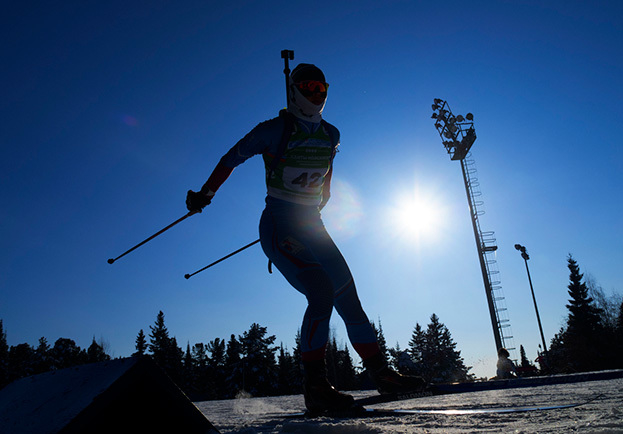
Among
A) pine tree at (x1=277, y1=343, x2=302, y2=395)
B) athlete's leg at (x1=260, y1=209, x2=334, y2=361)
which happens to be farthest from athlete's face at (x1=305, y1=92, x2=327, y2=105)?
pine tree at (x1=277, y1=343, x2=302, y2=395)

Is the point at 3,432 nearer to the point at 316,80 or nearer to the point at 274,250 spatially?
the point at 274,250

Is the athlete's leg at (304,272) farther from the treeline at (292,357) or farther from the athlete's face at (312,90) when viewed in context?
the treeline at (292,357)

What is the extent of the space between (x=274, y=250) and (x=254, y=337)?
152 feet

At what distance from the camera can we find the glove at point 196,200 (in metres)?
3.14

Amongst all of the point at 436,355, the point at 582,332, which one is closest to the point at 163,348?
the point at 436,355

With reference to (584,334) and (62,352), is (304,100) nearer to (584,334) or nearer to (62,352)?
(584,334)

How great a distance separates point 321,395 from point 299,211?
132 cm

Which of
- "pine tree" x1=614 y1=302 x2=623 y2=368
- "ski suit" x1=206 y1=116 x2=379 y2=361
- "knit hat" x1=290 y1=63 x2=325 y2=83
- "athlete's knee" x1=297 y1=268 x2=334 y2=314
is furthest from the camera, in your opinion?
"pine tree" x1=614 y1=302 x2=623 y2=368

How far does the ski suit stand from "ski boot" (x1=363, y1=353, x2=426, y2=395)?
123 mm

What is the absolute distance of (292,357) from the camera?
198 ft

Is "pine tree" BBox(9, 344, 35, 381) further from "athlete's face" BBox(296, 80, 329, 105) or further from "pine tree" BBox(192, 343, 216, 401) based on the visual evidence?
"athlete's face" BBox(296, 80, 329, 105)

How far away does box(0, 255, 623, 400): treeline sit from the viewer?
41438mm

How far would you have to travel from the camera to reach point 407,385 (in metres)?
2.83

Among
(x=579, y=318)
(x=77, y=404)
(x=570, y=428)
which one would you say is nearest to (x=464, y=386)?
(x=570, y=428)
